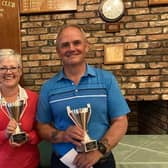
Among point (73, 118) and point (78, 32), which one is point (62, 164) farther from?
point (78, 32)

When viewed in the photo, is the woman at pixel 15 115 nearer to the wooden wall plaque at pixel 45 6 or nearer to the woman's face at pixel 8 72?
the woman's face at pixel 8 72

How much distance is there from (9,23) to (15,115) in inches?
61.0

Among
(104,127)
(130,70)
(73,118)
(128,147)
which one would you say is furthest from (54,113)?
(130,70)

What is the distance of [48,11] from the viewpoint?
8.93 ft

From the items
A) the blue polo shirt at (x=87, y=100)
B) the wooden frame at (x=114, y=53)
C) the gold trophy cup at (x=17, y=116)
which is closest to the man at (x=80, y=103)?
the blue polo shirt at (x=87, y=100)

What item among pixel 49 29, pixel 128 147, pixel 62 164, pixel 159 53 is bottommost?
pixel 128 147

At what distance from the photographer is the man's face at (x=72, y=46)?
53.7 inches

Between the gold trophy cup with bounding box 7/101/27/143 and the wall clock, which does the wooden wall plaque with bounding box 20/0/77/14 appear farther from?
the gold trophy cup with bounding box 7/101/27/143

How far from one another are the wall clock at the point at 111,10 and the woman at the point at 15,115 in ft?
4.35

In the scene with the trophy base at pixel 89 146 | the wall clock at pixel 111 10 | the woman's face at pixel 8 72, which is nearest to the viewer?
the trophy base at pixel 89 146

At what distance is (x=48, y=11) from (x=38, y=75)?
0.63 meters

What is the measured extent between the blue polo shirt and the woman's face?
18cm

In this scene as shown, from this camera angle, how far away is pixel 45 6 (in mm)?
2711

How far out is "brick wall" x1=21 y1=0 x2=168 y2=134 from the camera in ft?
8.77
